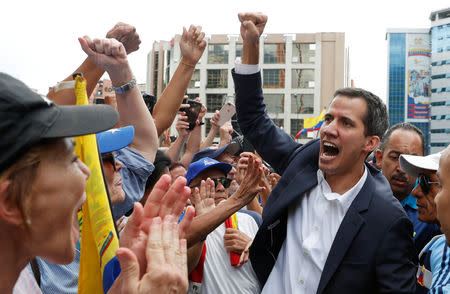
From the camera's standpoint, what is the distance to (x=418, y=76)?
74.1 metres

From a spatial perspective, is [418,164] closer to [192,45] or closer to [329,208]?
[329,208]

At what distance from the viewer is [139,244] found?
131 cm

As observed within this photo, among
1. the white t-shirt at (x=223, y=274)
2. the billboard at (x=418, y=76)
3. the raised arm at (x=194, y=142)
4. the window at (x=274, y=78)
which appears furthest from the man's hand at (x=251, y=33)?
the billboard at (x=418, y=76)

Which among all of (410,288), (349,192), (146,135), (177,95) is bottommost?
(410,288)

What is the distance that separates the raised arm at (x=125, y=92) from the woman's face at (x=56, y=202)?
2.97 feet

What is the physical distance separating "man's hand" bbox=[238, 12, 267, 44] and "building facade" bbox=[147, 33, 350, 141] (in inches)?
1693

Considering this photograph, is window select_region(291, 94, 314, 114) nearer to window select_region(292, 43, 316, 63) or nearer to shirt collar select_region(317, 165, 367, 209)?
window select_region(292, 43, 316, 63)

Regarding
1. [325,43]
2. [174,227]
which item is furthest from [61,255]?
[325,43]

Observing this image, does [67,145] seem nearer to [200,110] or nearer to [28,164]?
[28,164]

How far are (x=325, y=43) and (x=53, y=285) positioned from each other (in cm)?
4989

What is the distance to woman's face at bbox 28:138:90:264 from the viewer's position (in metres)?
1.10

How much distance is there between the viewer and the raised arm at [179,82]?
2.80 metres

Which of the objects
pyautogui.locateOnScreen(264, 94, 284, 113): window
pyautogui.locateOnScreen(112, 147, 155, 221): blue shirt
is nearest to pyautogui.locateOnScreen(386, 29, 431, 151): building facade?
pyautogui.locateOnScreen(264, 94, 284, 113): window

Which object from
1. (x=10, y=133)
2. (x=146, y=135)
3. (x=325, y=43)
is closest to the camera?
(x=10, y=133)
